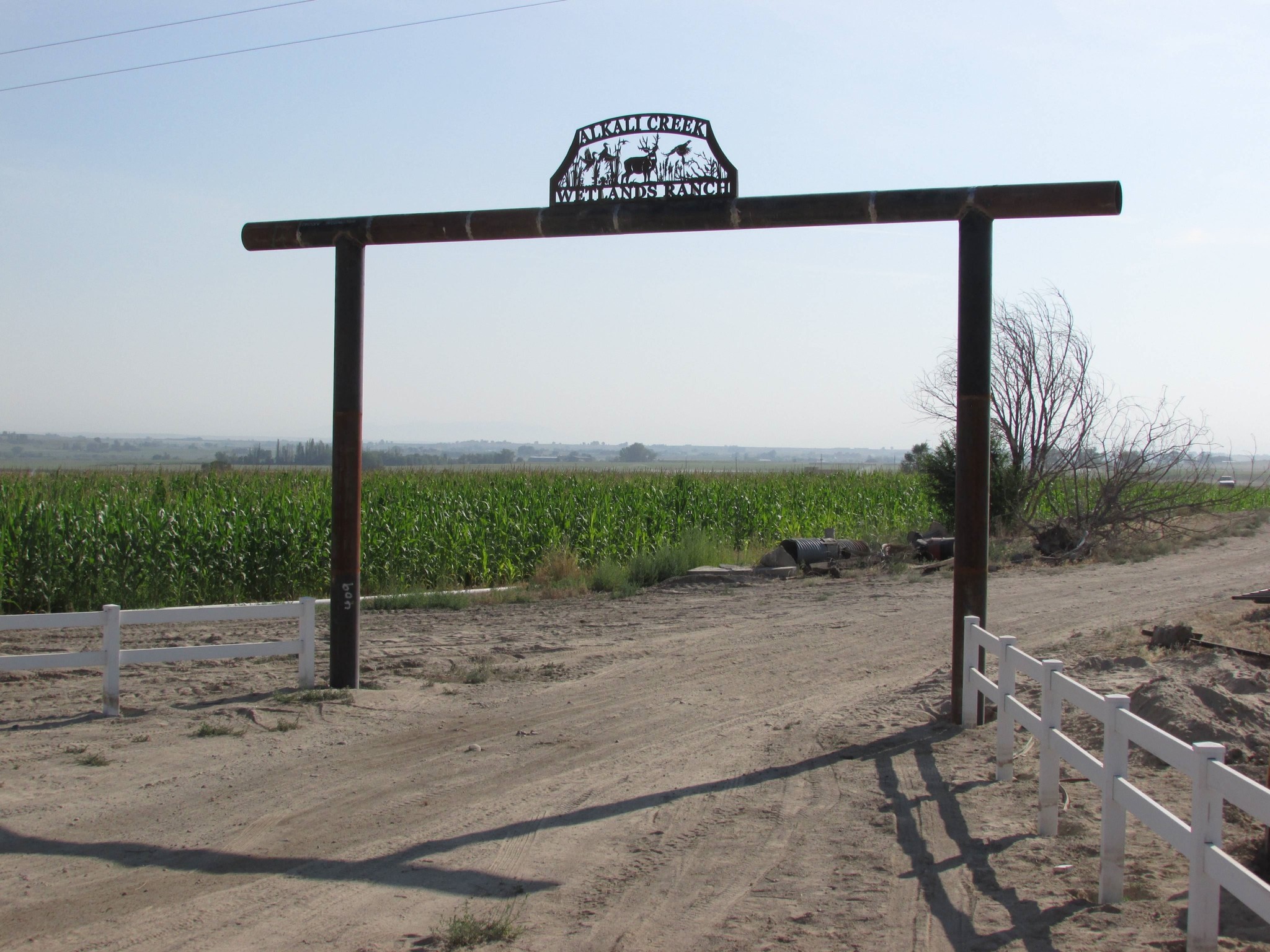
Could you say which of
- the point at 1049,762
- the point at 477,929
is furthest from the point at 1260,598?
the point at 477,929

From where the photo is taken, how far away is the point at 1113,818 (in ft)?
15.5

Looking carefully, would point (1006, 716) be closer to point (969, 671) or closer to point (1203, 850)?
point (969, 671)

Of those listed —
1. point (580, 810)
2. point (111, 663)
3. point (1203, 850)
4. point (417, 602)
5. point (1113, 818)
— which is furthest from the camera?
point (417, 602)

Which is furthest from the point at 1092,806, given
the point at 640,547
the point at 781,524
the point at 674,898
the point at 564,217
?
the point at 781,524

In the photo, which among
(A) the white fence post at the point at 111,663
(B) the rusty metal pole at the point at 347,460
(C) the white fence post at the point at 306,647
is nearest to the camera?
(A) the white fence post at the point at 111,663

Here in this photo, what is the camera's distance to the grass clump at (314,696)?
895 centimetres

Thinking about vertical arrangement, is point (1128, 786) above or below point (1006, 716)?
above

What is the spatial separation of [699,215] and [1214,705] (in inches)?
206

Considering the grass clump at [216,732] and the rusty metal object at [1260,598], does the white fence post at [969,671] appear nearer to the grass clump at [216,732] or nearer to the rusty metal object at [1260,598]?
the grass clump at [216,732]

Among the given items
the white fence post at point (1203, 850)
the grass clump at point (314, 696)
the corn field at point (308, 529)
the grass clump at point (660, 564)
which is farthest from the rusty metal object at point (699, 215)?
the grass clump at point (660, 564)

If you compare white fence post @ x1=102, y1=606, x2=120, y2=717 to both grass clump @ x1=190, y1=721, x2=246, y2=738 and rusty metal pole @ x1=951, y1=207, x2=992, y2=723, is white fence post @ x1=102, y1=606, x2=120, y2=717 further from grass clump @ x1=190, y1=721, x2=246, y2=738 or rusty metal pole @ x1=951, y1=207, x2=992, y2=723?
rusty metal pole @ x1=951, y1=207, x2=992, y2=723

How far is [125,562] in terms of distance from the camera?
14.9 meters

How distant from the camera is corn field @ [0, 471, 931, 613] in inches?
572

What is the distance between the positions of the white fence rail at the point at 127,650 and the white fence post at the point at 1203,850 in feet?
23.7
